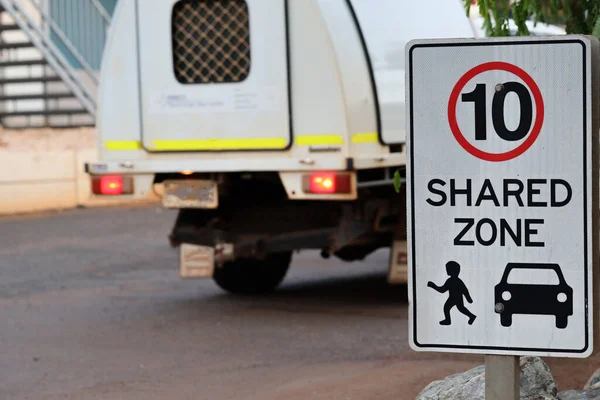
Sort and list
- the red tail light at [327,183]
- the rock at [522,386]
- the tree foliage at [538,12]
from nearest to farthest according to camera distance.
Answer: the rock at [522,386] → the tree foliage at [538,12] → the red tail light at [327,183]

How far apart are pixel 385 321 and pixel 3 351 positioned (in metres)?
2.87

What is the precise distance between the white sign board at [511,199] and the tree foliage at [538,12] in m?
2.62

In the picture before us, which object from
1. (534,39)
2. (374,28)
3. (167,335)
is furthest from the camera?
(374,28)

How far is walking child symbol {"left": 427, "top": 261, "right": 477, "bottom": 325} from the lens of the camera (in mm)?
3271

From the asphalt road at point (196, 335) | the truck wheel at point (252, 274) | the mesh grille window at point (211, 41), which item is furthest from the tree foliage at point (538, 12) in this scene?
the truck wheel at point (252, 274)

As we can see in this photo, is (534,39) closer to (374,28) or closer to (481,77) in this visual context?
(481,77)

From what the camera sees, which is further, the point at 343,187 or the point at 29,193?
the point at 29,193

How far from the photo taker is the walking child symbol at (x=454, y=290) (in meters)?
3.27

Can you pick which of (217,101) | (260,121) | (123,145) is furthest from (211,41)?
(123,145)

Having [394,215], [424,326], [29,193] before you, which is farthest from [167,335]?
[29,193]

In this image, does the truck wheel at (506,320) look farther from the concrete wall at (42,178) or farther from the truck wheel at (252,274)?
the concrete wall at (42,178)

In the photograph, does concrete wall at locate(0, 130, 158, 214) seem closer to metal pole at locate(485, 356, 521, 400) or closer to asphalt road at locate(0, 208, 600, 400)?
asphalt road at locate(0, 208, 600, 400)

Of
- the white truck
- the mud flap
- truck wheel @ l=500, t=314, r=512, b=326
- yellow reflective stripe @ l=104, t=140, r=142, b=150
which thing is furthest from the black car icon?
yellow reflective stripe @ l=104, t=140, r=142, b=150

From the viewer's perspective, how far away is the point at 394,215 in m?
10.4
